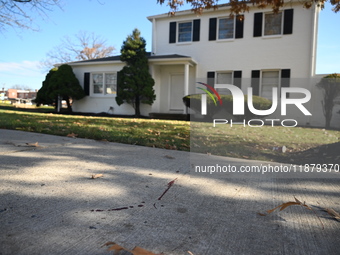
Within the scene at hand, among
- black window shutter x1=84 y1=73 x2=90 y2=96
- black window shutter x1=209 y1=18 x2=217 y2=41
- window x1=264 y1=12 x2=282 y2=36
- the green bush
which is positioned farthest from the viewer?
black window shutter x1=84 y1=73 x2=90 y2=96

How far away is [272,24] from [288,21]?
2.52ft

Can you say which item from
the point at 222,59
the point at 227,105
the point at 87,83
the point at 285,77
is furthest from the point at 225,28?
the point at 87,83

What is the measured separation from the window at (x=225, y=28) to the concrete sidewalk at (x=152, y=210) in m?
11.9

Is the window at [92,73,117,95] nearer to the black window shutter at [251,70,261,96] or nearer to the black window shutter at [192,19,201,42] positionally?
the black window shutter at [192,19,201,42]

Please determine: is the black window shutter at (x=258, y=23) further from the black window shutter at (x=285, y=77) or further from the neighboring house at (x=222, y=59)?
the black window shutter at (x=285, y=77)

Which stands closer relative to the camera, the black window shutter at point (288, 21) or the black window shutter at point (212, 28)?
the black window shutter at point (288, 21)

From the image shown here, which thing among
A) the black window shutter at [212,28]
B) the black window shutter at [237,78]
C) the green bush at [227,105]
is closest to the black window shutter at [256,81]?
the black window shutter at [237,78]

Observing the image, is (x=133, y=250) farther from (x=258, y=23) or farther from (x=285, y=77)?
(x=258, y=23)

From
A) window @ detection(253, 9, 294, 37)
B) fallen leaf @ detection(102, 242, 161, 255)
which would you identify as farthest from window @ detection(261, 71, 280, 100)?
fallen leaf @ detection(102, 242, 161, 255)

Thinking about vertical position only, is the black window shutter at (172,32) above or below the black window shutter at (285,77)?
above

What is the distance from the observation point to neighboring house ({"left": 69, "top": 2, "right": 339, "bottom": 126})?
40.9ft

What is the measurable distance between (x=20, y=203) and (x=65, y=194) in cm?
35

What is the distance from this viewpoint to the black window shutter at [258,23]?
13102 mm

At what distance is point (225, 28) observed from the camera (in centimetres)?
1402
